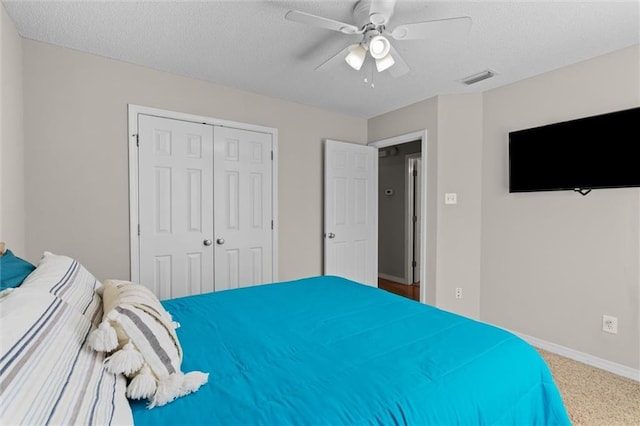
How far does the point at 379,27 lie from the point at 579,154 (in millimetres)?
1918

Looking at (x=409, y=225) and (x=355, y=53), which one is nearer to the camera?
(x=355, y=53)

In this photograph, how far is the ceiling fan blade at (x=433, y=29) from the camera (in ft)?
5.23

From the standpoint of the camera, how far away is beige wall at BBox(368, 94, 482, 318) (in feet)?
10.6

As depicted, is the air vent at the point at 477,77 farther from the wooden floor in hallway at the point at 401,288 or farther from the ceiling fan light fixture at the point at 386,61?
the wooden floor in hallway at the point at 401,288

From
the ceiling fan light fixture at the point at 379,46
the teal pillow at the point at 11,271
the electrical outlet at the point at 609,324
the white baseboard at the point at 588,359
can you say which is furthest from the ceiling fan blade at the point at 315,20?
the white baseboard at the point at 588,359

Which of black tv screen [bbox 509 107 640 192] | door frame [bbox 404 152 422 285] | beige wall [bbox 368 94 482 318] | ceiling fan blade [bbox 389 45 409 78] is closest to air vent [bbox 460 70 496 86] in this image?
beige wall [bbox 368 94 482 318]

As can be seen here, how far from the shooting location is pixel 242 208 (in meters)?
3.14

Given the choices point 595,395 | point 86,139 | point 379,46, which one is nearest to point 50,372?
point 379,46

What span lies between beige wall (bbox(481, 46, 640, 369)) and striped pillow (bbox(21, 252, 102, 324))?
10.8 feet

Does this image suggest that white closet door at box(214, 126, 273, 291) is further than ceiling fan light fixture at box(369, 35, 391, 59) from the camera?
Yes

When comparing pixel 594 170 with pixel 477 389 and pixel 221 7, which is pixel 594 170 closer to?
pixel 477 389

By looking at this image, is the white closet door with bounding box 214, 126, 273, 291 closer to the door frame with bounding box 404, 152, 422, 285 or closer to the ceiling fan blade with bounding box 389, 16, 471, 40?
the ceiling fan blade with bounding box 389, 16, 471, 40

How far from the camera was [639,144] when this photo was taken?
2133 mm

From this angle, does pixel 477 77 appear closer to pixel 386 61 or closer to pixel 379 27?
pixel 386 61
